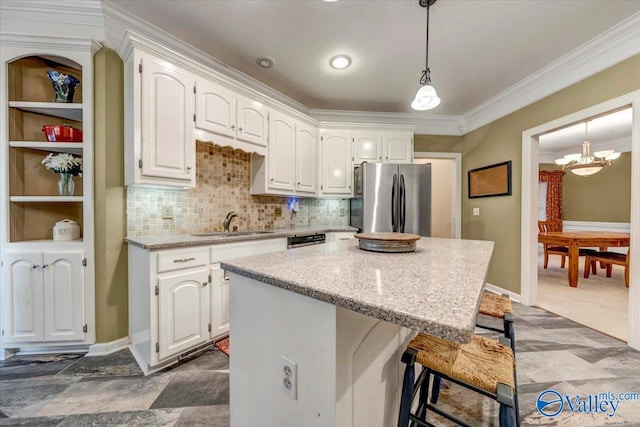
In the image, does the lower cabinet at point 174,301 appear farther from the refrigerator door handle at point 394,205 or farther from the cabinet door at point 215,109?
the refrigerator door handle at point 394,205

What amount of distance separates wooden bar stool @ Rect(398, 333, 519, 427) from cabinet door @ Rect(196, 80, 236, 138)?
7.42ft

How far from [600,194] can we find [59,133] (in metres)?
8.73

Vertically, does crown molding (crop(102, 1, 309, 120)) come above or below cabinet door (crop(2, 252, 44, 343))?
above

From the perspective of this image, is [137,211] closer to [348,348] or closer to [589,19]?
[348,348]

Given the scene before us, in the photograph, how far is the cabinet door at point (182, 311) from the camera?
1.81m

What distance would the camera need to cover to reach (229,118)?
249cm

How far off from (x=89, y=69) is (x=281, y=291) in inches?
92.8

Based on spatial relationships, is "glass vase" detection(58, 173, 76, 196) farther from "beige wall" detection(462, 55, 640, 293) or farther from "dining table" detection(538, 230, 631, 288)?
"dining table" detection(538, 230, 631, 288)

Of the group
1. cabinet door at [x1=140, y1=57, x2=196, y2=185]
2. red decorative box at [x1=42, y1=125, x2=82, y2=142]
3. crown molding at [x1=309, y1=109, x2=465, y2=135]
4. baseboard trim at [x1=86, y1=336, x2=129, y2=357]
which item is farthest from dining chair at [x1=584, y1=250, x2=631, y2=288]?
red decorative box at [x1=42, y1=125, x2=82, y2=142]

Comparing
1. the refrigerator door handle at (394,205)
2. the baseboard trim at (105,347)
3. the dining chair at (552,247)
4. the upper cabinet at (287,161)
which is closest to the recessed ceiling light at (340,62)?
the upper cabinet at (287,161)

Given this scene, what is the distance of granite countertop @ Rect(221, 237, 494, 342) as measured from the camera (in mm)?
570

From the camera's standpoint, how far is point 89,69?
6.54ft

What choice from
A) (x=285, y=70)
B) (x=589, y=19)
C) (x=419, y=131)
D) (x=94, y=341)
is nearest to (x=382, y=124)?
(x=419, y=131)

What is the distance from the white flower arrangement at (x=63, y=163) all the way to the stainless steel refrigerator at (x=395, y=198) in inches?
110
